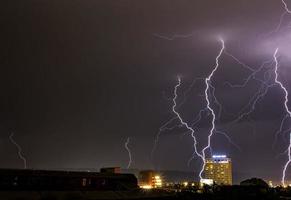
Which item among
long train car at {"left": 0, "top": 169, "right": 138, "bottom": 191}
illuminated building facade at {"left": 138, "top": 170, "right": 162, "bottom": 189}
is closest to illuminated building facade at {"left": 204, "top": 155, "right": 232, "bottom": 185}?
illuminated building facade at {"left": 138, "top": 170, "right": 162, "bottom": 189}

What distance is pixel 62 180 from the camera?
104ft

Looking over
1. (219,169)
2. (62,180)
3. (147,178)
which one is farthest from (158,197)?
(219,169)

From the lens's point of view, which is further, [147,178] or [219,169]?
[219,169]

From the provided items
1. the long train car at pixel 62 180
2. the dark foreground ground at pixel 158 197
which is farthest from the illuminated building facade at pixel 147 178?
the dark foreground ground at pixel 158 197

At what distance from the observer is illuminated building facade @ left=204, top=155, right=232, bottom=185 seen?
421 ft

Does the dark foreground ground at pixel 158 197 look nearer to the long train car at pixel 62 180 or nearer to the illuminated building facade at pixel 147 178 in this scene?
the long train car at pixel 62 180

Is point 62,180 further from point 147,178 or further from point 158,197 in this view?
point 147,178

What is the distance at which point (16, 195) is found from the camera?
25859 mm

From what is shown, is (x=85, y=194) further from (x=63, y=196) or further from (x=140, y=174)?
(x=140, y=174)

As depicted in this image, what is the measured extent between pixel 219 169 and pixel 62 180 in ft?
347

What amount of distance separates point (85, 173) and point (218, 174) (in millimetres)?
102491

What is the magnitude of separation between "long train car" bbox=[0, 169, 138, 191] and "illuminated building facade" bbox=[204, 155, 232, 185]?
96.2 m

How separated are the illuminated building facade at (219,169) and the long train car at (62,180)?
96.2m

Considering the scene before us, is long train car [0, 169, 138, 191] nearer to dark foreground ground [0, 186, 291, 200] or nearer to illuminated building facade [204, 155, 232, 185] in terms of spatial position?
dark foreground ground [0, 186, 291, 200]
